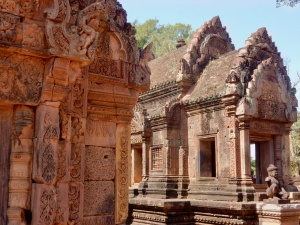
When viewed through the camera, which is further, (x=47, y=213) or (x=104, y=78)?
(x=104, y=78)

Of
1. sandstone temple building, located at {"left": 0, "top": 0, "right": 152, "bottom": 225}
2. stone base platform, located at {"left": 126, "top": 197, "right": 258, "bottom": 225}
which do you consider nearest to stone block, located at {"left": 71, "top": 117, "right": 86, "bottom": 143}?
sandstone temple building, located at {"left": 0, "top": 0, "right": 152, "bottom": 225}

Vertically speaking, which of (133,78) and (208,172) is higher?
(133,78)

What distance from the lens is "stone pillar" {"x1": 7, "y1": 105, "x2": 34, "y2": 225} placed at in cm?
385

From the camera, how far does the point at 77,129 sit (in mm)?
4516

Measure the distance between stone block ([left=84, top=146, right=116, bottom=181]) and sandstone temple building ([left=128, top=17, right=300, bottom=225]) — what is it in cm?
505

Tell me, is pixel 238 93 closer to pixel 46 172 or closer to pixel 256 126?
pixel 256 126

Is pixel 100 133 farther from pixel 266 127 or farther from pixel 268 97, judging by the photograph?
pixel 268 97

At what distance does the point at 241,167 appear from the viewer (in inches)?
395

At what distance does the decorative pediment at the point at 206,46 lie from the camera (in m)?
12.2

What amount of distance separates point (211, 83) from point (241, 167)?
277cm

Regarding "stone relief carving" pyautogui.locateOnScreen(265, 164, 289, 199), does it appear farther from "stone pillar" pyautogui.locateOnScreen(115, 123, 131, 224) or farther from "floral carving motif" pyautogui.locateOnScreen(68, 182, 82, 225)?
"floral carving motif" pyautogui.locateOnScreen(68, 182, 82, 225)

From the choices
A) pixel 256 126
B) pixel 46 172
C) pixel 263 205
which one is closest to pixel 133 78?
pixel 46 172

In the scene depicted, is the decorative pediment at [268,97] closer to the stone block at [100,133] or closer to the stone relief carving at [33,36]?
the stone block at [100,133]

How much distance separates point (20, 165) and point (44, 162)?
0.29m
